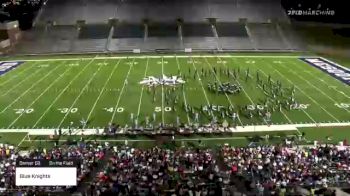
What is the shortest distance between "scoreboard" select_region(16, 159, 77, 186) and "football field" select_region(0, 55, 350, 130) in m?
11.0

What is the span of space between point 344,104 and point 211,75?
39.2 ft

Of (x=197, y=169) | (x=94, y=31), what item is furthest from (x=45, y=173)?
(x=94, y=31)

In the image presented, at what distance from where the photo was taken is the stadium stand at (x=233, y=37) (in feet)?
194

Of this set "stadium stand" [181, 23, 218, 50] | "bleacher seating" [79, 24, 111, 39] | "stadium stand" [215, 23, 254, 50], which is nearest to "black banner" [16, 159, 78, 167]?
"stadium stand" [181, 23, 218, 50]

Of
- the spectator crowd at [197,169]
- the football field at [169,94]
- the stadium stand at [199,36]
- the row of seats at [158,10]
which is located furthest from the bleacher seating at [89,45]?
the spectator crowd at [197,169]

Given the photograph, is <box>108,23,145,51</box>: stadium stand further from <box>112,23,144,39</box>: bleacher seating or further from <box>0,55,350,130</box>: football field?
<box>0,55,350,130</box>: football field

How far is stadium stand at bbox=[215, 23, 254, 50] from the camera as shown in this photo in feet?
194

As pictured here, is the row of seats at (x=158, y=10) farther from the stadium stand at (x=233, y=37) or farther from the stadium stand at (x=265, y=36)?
the stadium stand at (x=233, y=37)

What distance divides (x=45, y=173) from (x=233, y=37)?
46.9 m

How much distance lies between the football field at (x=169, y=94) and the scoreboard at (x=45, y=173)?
11.0 m

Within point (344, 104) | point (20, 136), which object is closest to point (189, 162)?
point (20, 136)

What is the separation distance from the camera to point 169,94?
35.1 meters

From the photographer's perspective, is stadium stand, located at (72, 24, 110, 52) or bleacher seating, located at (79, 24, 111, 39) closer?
stadium stand, located at (72, 24, 110, 52)

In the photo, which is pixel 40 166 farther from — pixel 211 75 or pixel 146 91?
pixel 211 75
